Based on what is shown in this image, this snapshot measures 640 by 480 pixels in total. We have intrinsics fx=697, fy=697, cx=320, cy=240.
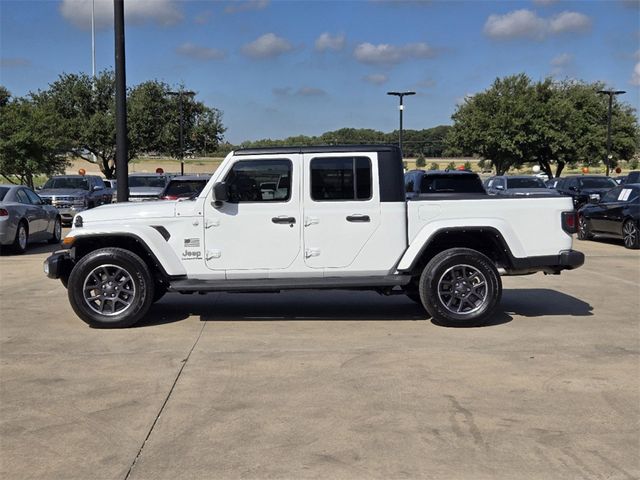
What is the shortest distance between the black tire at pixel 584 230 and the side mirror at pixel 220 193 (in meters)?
13.1

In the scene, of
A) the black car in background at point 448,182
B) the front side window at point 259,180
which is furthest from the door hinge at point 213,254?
the black car in background at point 448,182

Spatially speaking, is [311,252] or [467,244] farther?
[467,244]

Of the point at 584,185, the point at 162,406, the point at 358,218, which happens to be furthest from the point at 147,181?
the point at 162,406

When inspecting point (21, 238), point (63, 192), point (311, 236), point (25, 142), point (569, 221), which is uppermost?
point (25, 142)

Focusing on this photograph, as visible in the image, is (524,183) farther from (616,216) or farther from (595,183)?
(616,216)

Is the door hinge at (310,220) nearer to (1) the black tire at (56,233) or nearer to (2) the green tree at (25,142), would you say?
(1) the black tire at (56,233)

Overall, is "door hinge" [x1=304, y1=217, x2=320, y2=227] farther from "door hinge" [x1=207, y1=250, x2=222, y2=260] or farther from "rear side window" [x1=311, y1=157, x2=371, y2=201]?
"door hinge" [x1=207, y1=250, x2=222, y2=260]

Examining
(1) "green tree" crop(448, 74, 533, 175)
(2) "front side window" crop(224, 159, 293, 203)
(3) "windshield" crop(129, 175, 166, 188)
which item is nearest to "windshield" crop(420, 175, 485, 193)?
(2) "front side window" crop(224, 159, 293, 203)

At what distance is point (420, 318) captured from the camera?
815 centimetres

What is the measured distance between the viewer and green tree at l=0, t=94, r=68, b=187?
28.5 m

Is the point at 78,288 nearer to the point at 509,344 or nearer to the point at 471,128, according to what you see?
the point at 509,344

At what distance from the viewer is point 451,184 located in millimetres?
14344

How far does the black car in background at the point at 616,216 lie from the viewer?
1612 cm

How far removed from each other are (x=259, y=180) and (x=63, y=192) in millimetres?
16734
